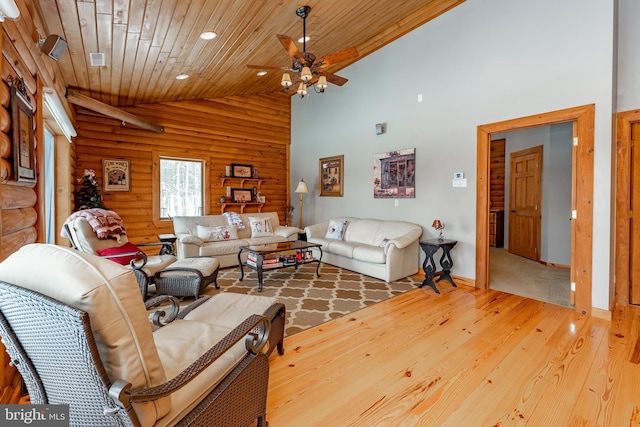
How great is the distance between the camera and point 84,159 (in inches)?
208

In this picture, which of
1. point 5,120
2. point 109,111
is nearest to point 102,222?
point 5,120

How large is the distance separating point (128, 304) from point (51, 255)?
287mm

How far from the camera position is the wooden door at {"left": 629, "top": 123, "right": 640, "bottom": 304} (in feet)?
10.7

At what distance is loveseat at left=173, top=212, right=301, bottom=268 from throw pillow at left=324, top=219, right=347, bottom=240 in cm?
65

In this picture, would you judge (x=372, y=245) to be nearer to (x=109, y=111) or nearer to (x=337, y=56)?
(x=337, y=56)

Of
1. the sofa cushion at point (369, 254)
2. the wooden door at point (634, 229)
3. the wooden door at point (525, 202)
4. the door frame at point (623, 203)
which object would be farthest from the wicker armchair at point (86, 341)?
the wooden door at point (525, 202)

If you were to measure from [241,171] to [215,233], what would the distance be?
2262 mm

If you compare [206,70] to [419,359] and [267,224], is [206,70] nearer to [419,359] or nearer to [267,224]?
[267,224]

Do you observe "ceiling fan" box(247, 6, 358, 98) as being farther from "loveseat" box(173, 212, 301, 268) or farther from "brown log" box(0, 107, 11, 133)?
"loveseat" box(173, 212, 301, 268)

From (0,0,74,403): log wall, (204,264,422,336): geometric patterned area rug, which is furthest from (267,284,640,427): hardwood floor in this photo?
(0,0,74,403): log wall

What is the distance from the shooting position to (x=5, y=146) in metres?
1.90

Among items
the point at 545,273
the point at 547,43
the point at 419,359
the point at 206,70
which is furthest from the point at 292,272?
the point at 547,43

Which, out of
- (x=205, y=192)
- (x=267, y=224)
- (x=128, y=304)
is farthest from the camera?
(x=205, y=192)

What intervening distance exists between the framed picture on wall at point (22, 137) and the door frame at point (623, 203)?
17.0 ft
